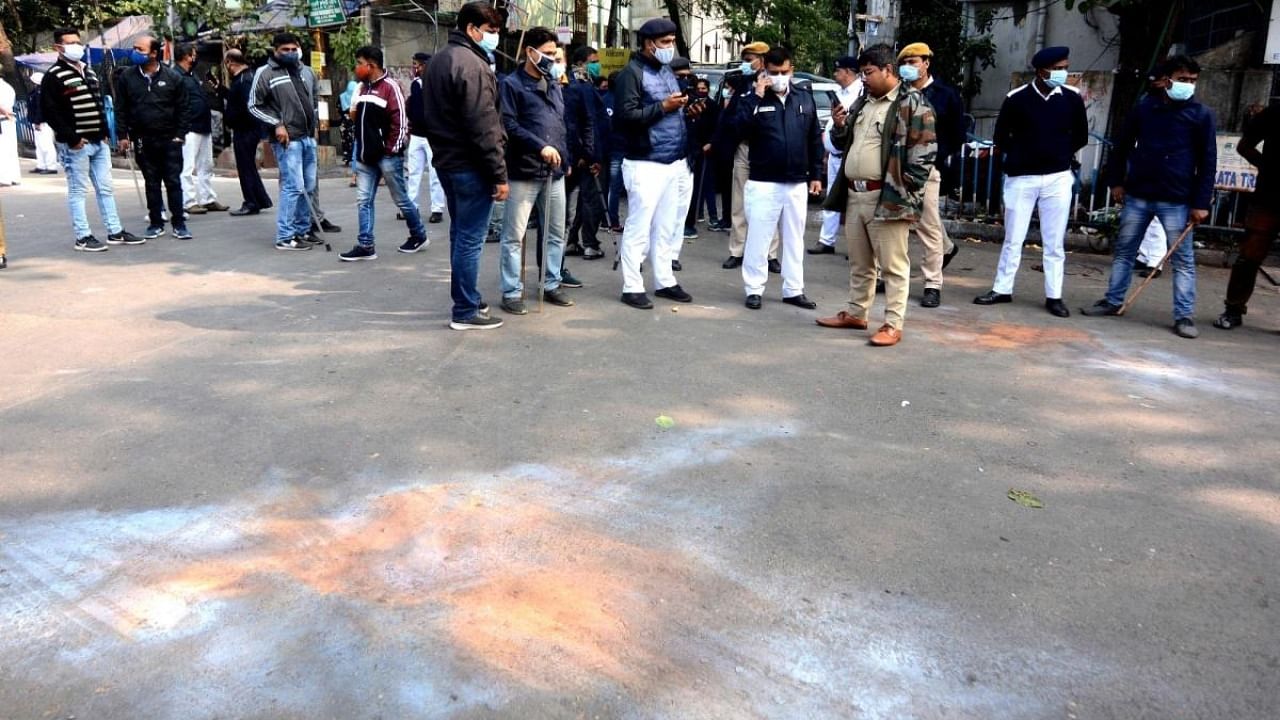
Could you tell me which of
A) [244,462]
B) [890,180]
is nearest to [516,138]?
[890,180]

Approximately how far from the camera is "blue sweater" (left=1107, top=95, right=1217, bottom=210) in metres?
7.01

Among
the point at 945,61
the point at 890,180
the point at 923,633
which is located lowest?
the point at 923,633

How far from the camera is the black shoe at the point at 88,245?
9484 mm

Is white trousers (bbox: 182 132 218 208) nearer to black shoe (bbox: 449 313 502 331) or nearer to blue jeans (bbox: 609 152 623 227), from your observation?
blue jeans (bbox: 609 152 623 227)

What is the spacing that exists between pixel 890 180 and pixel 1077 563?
340 cm

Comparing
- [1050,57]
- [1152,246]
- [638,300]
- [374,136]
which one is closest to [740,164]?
[638,300]

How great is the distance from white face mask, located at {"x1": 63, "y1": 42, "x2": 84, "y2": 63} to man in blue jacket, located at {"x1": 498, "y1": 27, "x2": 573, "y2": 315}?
4824 mm

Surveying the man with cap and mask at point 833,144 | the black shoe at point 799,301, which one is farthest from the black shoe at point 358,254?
the man with cap and mask at point 833,144

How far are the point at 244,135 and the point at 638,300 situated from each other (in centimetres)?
664

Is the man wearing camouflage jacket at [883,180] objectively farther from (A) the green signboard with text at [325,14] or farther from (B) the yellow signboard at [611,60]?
(A) the green signboard with text at [325,14]

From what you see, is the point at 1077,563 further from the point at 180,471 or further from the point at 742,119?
the point at 742,119

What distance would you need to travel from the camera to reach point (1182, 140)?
7031mm

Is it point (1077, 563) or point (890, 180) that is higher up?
point (890, 180)

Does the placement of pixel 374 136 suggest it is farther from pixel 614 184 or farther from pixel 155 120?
pixel 614 184
